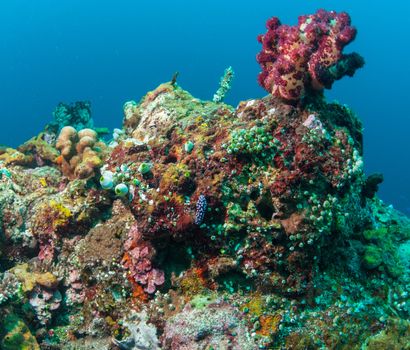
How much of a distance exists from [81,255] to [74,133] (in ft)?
12.9

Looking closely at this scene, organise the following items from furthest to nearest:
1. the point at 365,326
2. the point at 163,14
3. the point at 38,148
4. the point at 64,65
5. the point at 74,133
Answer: the point at 163,14 → the point at 64,65 → the point at 38,148 → the point at 74,133 → the point at 365,326

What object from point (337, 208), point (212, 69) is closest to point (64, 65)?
point (212, 69)

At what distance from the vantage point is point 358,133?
253 inches

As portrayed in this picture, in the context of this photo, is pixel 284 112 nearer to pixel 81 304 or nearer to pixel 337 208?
pixel 337 208

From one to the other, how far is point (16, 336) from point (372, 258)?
537cm

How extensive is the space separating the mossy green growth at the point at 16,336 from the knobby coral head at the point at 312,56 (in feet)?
17.0

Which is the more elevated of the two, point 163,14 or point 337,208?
point 163,14

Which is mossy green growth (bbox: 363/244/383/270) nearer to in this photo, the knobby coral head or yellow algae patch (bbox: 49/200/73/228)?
the knobby coral head

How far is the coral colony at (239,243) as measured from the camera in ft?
16.3

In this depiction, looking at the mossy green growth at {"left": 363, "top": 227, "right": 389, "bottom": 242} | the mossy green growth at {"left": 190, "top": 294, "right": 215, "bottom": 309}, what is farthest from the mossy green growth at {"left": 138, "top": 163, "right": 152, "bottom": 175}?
Result: the mossy green growth at {"left": 363, "top": 227, "right": 389, "bottom": 242}

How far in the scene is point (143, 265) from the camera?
554cm

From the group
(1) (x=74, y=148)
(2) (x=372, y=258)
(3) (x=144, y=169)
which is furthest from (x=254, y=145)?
(1) (x=74, y=148)

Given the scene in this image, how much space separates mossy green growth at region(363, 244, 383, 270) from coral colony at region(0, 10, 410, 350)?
29 millimetres

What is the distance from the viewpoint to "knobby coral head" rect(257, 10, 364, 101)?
18.0 ft
